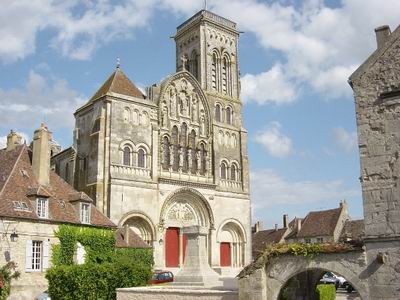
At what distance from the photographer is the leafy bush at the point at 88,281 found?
18.1 m

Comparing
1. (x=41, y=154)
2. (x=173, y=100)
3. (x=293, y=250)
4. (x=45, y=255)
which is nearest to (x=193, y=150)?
(x=173, y=100)

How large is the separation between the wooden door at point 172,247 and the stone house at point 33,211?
559cm

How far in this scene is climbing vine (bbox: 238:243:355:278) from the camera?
511 inches

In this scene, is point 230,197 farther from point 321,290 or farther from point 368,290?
point 368,290

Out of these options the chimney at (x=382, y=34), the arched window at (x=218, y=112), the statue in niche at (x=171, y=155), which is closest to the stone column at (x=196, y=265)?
the chimney at (x=382, y=34)

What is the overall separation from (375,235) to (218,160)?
947 inches

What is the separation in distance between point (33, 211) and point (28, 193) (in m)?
0.98

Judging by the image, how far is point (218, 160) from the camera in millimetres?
36719

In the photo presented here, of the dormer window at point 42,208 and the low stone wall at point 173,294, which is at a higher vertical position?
the dormer window at point 42,208

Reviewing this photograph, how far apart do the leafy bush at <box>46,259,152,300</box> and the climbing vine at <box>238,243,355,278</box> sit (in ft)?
20.3

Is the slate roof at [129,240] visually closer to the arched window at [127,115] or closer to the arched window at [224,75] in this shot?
the arched window at [127,115]

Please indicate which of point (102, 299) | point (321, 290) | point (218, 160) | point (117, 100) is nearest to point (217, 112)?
point (218, 160)

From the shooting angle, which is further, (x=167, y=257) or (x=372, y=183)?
(x=167, y=257)

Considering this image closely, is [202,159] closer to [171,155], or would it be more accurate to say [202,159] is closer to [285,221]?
Result: [171,155]
